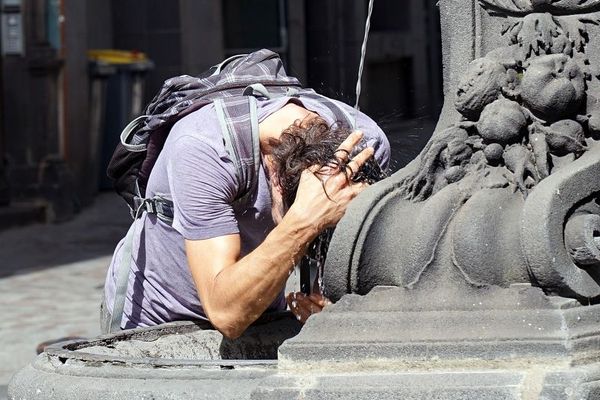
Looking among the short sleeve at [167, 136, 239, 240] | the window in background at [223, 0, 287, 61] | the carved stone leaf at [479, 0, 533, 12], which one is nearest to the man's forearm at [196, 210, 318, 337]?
the short sleeve at [167, 136, 239, 240]

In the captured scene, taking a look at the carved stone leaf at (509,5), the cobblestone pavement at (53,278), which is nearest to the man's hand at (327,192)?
the carved stone leaf at (509,5)

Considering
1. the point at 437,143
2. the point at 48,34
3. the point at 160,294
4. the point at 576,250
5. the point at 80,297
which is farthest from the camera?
the point at 48,34

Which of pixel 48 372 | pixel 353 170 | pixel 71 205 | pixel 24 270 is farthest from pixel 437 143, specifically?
pixel 71 205

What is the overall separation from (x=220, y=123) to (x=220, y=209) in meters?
0.22

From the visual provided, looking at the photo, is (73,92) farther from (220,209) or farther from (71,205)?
(220,209)

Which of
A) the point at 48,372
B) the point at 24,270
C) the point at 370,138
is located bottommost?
the point at 24,270

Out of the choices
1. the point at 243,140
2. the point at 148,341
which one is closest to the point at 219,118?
the point at 243,140

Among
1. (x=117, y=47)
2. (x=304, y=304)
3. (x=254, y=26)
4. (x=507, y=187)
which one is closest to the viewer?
(x=507, y=187)

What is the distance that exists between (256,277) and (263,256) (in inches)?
2.2

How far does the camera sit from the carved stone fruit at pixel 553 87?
134 inches

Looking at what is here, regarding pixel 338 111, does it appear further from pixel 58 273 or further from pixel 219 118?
pixel 58 273

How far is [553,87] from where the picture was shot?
134 inches

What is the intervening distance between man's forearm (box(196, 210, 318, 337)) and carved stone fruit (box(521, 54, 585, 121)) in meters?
Result: 0.55

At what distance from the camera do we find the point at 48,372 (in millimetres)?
3658
